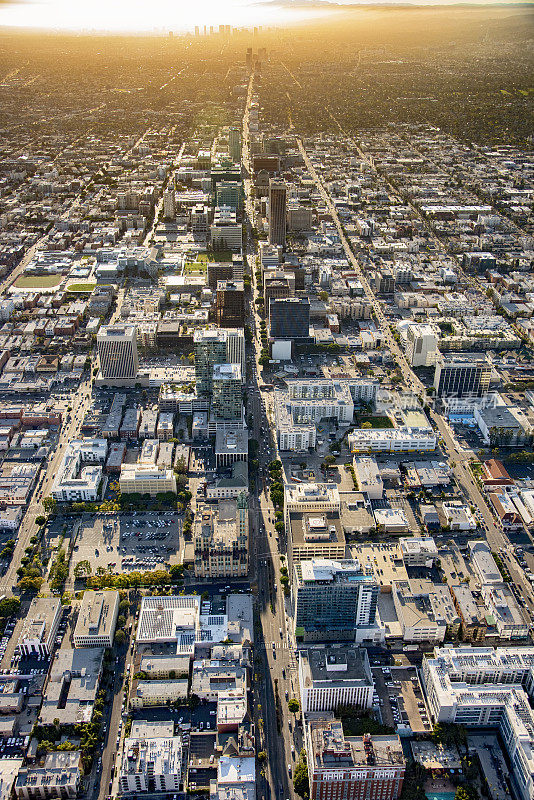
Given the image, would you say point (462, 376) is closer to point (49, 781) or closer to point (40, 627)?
point (40, 627)

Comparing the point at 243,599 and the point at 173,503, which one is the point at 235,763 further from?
the point at 173,503

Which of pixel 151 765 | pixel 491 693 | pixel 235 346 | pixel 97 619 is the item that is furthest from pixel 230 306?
pixel 151 765

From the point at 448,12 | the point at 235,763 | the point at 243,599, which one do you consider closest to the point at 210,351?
the point at 243,599

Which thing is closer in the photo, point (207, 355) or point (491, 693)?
point (491, 693)

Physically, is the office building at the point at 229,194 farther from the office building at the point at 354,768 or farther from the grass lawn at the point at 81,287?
the office building at the point at 354,768

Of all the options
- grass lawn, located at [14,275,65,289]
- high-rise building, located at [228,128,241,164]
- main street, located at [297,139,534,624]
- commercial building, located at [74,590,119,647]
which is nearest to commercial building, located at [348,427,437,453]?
main street, located at [297,139,534,624]

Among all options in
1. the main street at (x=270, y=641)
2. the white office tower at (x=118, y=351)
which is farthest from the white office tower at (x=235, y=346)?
the white office tower at (x=118, y=351)
